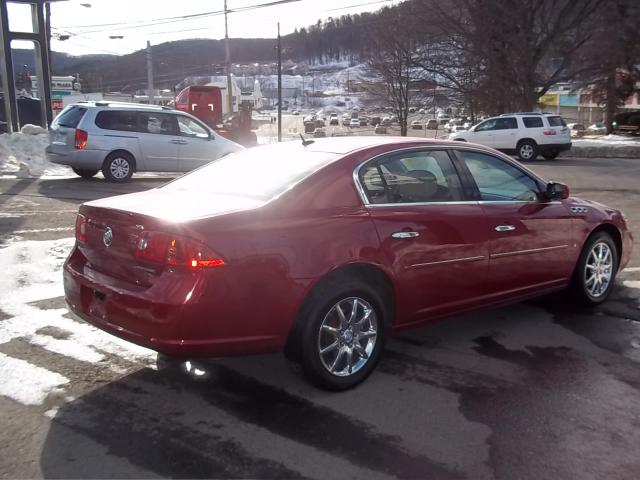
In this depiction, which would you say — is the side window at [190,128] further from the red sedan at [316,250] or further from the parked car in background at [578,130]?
the parked car in background at [578,130]

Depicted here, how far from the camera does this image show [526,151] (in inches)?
963

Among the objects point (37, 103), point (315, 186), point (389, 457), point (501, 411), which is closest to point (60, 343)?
point (315, 186)

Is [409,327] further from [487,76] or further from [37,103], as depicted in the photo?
[487,76]

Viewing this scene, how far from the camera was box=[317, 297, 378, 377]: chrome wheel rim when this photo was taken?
385cm

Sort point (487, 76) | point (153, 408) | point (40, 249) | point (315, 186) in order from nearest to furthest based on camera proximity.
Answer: point (153, 408), point (315, 186), point (40, 249), point (487, 76)

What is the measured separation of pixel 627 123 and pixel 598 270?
1479 inches

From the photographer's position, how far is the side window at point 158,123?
14031 millimetres

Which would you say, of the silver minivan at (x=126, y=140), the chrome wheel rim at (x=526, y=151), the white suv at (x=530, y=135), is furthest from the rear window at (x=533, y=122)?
the silver minivan at (x=126, y=140)

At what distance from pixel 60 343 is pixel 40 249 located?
3478 mm

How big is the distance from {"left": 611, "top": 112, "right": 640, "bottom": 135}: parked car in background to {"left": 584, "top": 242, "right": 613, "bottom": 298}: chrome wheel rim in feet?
121

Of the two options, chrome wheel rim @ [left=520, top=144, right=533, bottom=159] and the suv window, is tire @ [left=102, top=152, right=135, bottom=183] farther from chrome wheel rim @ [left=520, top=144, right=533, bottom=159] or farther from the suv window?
chrome wheel rim @ [left=520, top=144, right=533, bottom=159]

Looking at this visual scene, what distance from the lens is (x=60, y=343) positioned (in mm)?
4621

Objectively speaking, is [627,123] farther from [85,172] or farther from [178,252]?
[178,252]

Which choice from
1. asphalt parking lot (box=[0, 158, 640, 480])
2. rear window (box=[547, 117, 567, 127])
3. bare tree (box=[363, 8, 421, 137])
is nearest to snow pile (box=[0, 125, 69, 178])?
asphalt parking lot (box=[0, 158, 640, 480])
